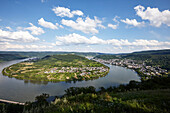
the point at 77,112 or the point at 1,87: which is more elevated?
the point at 77,112

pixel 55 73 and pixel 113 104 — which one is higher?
pixel 113 104

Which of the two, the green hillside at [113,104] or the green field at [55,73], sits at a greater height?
the green hillside at [113,104]

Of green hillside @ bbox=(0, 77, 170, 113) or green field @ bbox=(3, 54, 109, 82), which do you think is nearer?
green hillside @ bbox=(0, 77, 170, 113)

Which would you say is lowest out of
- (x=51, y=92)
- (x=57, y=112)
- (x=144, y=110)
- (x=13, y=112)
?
(x=51, y=92)

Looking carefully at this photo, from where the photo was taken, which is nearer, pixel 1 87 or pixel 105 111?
pixel 105 111

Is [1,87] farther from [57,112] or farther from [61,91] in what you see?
[57,112]

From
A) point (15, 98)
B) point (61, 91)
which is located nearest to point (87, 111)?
point (61, 91)

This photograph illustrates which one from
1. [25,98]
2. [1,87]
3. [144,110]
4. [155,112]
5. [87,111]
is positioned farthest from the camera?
[1,87]

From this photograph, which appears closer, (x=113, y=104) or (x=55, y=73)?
(x=113, y=104)

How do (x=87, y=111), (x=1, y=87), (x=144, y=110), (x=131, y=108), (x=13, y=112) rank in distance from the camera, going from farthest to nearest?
(x=1, y=87) → (x=13, y=112) → (x=87, y=111) → (x=131, y=108) → (x=144, y=110)

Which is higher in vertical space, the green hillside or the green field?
the green hillside

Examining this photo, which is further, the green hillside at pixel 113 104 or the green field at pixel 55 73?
the green field at pixel 55 73
